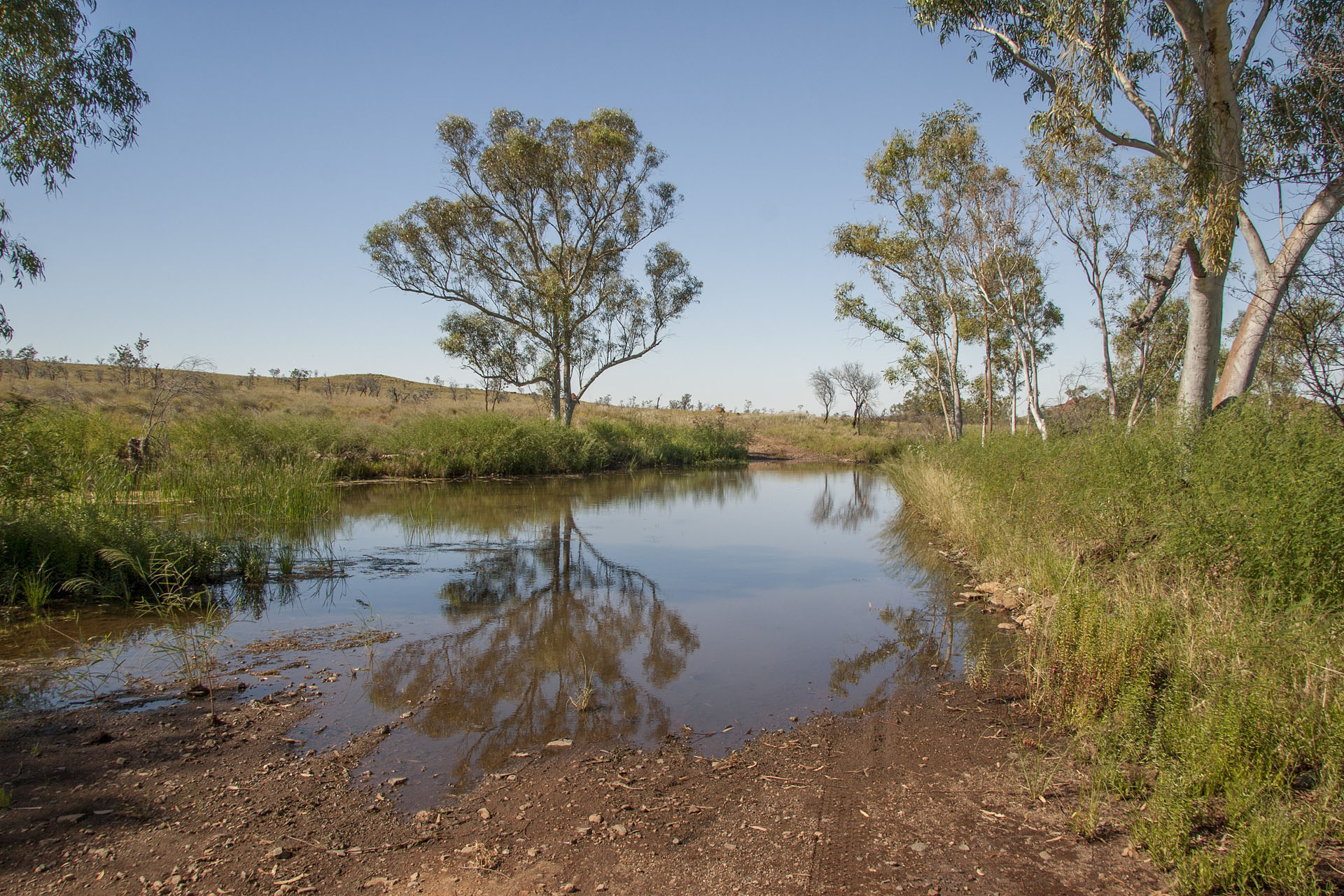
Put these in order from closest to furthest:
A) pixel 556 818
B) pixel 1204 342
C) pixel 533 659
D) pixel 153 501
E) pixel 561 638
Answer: pixel 556 818, pixel 533 659, pixel 561 638, pixel 1204 342, pixel 153 501

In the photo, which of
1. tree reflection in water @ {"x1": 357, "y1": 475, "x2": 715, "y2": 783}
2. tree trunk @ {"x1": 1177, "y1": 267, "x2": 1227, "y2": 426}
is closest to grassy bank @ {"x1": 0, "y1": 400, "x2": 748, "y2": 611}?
tree reflection in water @ {"x1": 357, "y1": 475, "x2": 715, "y2": 783}

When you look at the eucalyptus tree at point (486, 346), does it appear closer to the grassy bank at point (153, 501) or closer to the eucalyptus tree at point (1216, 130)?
the grassy bank at point (153, 501)

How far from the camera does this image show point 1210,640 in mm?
4043

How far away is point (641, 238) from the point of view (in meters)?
27.9

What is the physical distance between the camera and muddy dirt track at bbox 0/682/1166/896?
9.52 feet

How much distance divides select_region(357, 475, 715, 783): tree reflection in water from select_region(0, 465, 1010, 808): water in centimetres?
2

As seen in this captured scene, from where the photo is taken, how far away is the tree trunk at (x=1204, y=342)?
7.21 metres

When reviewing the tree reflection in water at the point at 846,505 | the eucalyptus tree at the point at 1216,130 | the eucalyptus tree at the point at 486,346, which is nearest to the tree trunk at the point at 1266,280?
the eucalyptus tree at the point at 1216,130

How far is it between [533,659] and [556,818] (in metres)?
2.57

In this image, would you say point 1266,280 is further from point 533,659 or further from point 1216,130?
point 533,659

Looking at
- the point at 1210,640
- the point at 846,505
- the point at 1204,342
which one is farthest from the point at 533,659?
the point at 846,505

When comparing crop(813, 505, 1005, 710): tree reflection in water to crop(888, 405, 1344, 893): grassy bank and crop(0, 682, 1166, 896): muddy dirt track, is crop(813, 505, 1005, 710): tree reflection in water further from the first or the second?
crop(0, 682, 1166, 896): muddy dirt track

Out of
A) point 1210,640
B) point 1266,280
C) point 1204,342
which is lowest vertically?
point 1210,640

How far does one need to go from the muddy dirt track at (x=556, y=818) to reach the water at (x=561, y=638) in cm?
30
